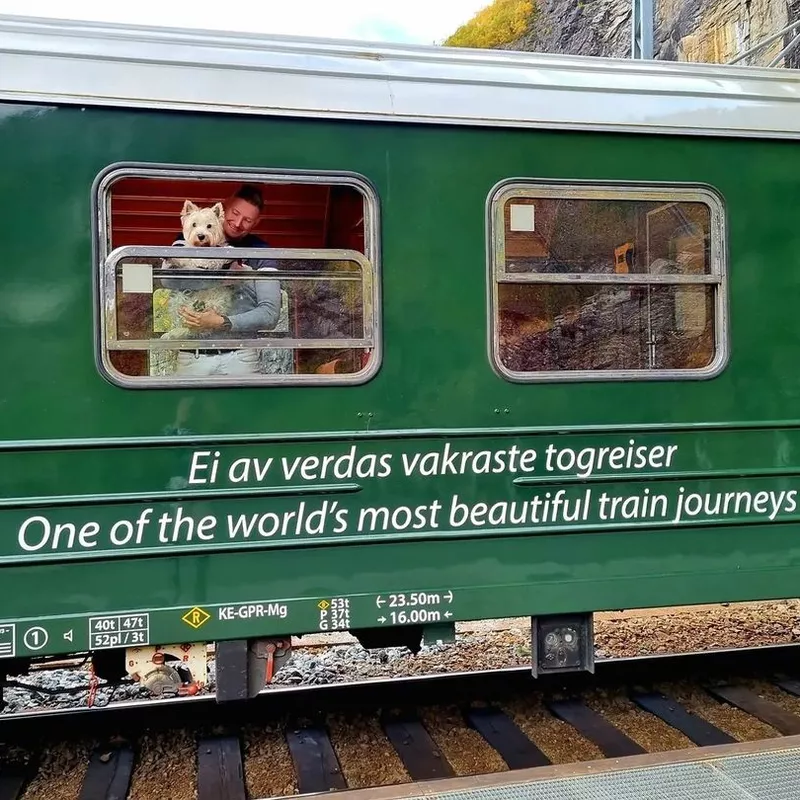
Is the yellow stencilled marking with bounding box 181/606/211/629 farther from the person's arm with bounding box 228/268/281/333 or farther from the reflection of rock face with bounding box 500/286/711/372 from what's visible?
the reflection of rock face with bounding box 500/286/711/372

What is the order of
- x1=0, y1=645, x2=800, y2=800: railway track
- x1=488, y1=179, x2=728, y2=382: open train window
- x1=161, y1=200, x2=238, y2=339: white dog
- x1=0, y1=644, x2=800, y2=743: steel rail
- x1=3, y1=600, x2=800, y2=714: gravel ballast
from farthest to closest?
x1=3, y1=600, x2=800, y2=714: gravel ballast
x1=0, y1=644, x2=800, y2=743: steel rail
x1=0, y1=645, x2=800, y2=800: railway track
x1=488, y1=179, x2=728, y2=382: open train window
x1=161, y1=200, x2=238, y2=339: white dog

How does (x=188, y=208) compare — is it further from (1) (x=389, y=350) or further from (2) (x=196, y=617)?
(2) (x=196, y=617)

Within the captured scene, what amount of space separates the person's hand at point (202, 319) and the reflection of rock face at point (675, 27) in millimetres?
10296

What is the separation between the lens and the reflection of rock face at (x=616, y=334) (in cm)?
305

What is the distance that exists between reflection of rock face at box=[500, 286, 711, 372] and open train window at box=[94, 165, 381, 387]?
616 mm

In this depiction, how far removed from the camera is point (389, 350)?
292 centimetres

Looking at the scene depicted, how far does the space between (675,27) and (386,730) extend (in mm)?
20718

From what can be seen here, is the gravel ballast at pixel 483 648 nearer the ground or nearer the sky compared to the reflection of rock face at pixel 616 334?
nearer the ground

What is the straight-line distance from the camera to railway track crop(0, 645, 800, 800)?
3.31m

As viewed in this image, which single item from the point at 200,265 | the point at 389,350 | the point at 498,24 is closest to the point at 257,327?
the point at 200,265

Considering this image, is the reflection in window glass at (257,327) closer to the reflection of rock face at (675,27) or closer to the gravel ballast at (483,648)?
the gravel ballast at (483,648)

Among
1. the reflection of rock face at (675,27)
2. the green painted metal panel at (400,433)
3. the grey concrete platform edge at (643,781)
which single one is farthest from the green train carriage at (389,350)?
the reflection of rock face at (675,27)

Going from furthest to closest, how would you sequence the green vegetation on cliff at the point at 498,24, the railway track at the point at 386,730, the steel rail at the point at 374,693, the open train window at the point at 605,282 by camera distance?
the green vegetation on cliff at the point at 498,24 → the steel rail at the point at 374,693 → the railway track at the point at 386,730 → the open train window at the point at 605,282

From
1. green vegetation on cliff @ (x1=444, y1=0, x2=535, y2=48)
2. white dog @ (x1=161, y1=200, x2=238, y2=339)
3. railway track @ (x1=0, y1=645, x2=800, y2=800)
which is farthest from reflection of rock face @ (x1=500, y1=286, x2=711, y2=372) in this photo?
green vegetation on cliff @ (x1=444, y1=0, x2=535, y2=48)
